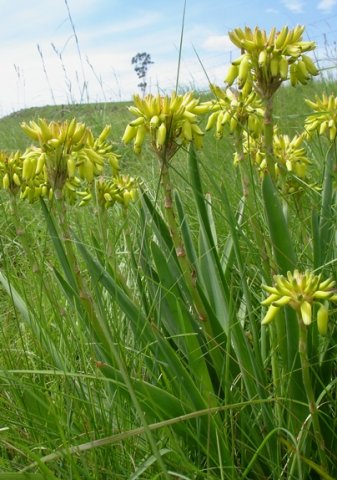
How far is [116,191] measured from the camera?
2352mm

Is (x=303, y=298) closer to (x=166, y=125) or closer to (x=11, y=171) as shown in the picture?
(x=166, y=125)

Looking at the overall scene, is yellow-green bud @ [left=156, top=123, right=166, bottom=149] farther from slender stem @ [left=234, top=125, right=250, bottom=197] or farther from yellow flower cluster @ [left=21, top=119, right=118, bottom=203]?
slender stem @ [left=234, top=125, right=250, bottom=197]

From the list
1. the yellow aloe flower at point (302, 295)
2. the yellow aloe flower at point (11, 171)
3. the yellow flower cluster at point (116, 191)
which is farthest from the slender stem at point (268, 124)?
the yellow aloe flower at point (11, 171)

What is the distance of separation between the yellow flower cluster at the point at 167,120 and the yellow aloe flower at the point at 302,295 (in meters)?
0.47

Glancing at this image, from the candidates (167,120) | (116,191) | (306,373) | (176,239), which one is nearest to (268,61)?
(167,120)

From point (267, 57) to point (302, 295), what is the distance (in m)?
0.63

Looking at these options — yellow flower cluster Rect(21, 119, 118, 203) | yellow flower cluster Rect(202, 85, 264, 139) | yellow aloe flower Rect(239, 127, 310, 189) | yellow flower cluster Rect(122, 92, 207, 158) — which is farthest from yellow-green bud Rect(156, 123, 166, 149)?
yellow aloe flower Rect(239, 127, 310, 189)

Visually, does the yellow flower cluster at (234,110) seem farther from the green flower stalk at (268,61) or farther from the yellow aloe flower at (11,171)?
the yellow aloe flower at (11,171)

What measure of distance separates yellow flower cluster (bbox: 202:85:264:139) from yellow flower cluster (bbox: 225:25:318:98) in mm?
240

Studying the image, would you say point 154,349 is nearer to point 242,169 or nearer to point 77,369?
point 77,369

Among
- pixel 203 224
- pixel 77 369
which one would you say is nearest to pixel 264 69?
pixel 203 224

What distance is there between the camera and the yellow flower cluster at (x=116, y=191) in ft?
7.64

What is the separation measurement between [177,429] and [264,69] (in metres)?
0.95

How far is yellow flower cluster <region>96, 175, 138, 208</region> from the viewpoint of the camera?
91.7 inches
